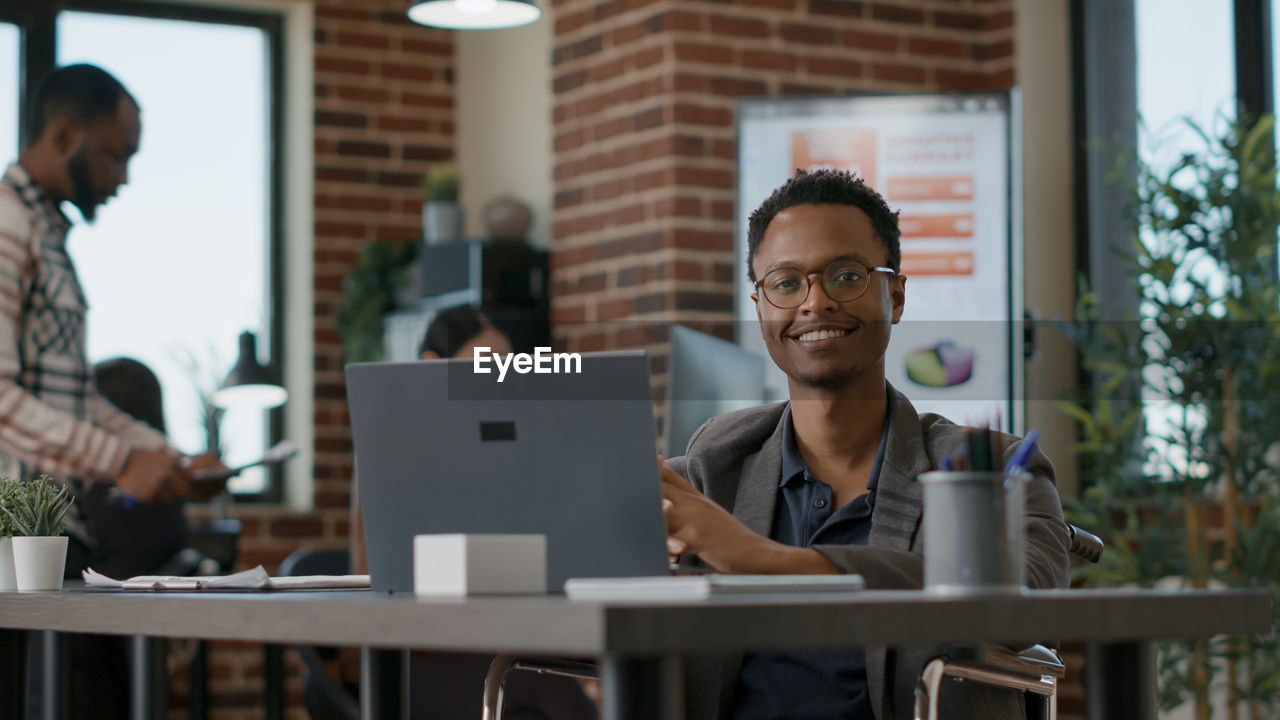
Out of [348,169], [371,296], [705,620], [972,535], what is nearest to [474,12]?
[371,296]

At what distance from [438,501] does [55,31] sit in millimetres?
4365

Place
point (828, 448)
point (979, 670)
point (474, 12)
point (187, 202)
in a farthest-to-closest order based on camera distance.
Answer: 1. point (187, 202)
2. point (474, 12)
3. point (828, 448)
4. point (979, 670)

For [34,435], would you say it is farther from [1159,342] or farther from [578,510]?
[1159,342]

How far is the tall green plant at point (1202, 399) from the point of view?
3723 millimetres

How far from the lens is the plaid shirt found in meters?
2.74

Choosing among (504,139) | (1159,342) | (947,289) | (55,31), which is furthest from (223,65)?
(1159,342)

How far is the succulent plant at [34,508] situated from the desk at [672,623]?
17.2 inches

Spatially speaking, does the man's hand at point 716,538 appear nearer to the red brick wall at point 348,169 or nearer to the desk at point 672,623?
the desk at point 672,623

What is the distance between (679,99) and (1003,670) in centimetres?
291

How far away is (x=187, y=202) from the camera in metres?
5.48

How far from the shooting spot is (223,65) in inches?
220

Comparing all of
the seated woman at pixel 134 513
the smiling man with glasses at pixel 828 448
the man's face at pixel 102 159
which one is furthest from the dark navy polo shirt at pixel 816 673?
the seated woman at pixel 134 513

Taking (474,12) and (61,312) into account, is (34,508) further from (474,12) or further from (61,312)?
(474,12)

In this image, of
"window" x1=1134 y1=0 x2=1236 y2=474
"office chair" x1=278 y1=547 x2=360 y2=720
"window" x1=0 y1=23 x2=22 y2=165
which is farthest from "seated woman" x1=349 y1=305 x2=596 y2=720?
"window" x1=0 y1=23 x2=22 y2=165
